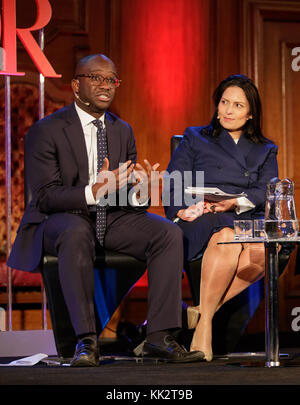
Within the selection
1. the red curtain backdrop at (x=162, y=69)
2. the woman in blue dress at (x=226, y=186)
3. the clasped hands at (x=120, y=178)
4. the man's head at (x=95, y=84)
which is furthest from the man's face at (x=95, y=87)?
the red curtain backdrop at (x=162, y=69)

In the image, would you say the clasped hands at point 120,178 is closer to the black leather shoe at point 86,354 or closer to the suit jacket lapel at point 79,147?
the suit jacket lapel at point 79,147

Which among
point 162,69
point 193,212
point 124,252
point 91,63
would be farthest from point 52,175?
point 162,69

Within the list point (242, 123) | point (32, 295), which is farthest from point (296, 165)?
A: point (32, 295)

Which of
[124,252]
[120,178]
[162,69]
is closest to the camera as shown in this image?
[120,178]

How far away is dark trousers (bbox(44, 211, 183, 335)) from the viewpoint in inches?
111

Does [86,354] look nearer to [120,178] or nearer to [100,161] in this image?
[120,178]

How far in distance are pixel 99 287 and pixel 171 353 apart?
534mm

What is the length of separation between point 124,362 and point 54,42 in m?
2.50

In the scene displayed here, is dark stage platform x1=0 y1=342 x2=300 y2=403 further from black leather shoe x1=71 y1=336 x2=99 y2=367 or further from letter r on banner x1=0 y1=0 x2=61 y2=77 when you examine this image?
letter r on banner x1=0 y1=0 x2=61 y2=77

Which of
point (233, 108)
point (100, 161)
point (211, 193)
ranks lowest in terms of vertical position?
point (211, 193)

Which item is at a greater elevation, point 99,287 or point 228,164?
point 228,164

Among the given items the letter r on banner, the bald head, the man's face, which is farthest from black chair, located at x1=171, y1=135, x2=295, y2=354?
the letter r on banner

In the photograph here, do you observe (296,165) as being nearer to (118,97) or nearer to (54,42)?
(118,97)

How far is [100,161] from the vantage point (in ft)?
10.9
